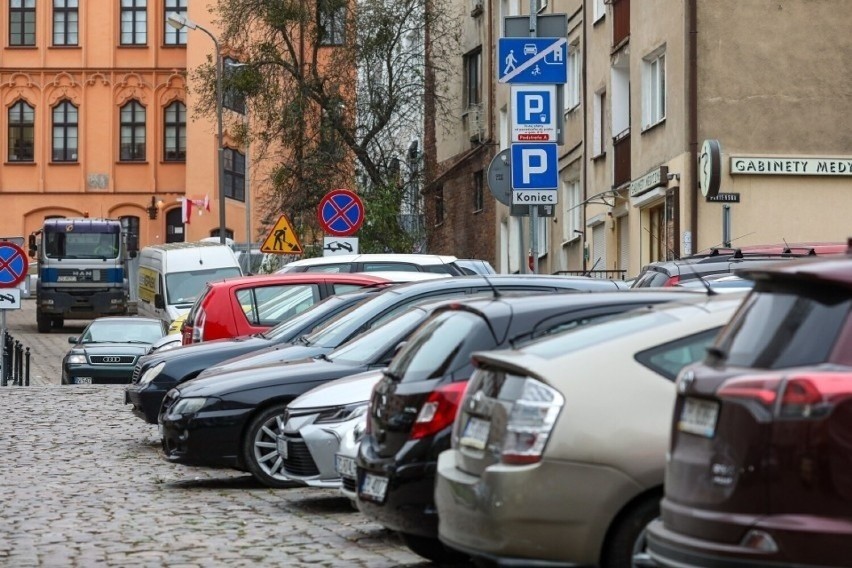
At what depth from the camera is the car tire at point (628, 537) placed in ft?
23.9

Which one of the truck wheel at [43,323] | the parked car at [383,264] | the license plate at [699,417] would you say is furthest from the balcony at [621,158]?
the license plate at [699,417]

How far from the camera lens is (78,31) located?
7719 cm

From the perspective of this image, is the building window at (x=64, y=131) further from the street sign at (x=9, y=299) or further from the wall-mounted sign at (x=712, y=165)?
the wall-mounted sign at (x=712, y=165)

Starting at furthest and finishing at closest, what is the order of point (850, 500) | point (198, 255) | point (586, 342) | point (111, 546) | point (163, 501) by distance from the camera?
point (198, 255)
point (163, 501)
point (111, 546)
point (586, 342)
point (850, 500)

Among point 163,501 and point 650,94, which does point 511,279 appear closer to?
Answer: point 163,501

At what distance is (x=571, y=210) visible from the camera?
4016 cm

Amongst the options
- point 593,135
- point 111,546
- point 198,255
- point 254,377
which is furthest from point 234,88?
point 111,546

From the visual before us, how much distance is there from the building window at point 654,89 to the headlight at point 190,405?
62.4 ft

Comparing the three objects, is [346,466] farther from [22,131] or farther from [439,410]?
[22,131]

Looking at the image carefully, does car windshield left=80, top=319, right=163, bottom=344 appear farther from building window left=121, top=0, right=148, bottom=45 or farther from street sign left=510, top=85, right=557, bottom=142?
building window left=121, top=0, right=148, bottom=45

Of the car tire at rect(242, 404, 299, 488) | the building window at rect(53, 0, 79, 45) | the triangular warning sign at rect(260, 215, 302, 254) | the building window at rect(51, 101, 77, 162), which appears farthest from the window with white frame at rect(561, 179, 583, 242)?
the building window at rect(53, 0, 79, 45)

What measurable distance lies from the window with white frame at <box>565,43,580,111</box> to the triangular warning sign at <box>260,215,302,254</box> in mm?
12965

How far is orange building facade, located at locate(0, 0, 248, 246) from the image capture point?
77.0 metres

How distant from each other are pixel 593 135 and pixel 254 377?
25.0 metres
